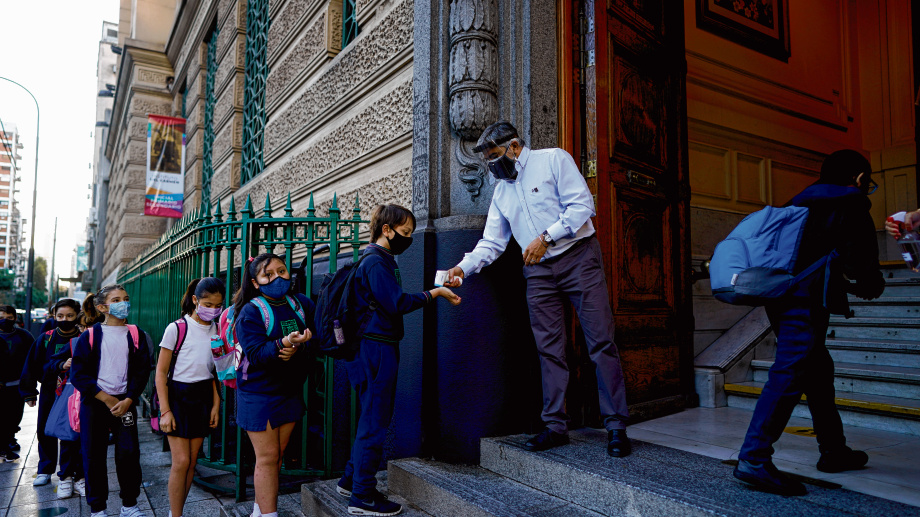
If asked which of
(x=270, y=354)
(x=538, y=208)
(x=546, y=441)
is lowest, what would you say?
(x=546, y=441)

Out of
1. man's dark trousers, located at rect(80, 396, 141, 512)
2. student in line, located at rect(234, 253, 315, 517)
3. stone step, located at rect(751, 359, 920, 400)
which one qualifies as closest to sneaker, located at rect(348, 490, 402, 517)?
student in line, located at rect(234, 253, 315, 517)

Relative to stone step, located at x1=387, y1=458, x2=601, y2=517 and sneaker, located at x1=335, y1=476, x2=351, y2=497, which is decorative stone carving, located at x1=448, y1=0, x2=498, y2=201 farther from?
sneaker, located at x1=335, y1=476, x2=351, y2=497

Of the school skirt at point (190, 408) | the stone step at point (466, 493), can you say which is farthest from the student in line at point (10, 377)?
the stone step at point (466, 493)

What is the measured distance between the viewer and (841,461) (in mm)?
2771

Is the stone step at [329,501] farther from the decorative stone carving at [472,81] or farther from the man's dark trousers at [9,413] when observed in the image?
the man's dark trousers at [9,413]

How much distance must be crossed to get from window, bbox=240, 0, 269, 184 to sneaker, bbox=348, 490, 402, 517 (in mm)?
6290

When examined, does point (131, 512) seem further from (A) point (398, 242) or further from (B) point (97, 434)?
(A) point (398, 242)

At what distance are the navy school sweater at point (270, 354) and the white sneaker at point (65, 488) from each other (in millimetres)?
2614

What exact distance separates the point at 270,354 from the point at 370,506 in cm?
92

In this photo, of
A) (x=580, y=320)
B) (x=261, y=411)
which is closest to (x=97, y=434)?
(x=261, y=411)

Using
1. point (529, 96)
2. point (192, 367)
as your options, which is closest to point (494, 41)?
point (529, 96)

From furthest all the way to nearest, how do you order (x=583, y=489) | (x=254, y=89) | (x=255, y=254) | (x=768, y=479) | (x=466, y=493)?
(x=254, y=89)
(x=255, y=254)
(x=466, y=493)
(x=583, y=489)
(x=768, y=479)

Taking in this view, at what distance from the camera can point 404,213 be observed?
3262 millimetres

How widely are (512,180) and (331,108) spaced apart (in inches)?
129
